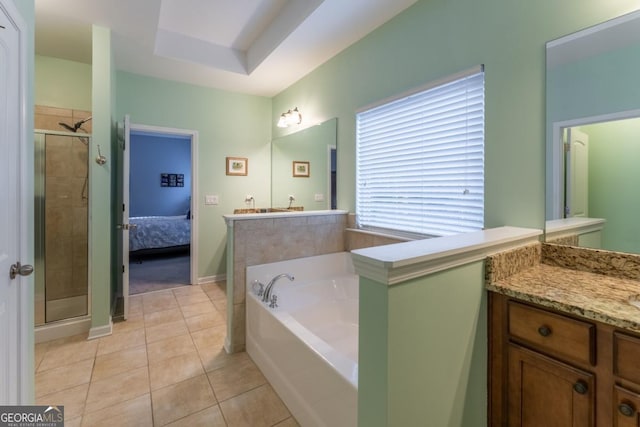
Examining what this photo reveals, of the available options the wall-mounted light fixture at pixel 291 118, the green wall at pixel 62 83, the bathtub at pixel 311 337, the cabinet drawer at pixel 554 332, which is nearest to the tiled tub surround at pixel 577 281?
the cabinet drawer at pixel 554 332

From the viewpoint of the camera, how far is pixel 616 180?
4.40ft

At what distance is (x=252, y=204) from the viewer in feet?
14.4

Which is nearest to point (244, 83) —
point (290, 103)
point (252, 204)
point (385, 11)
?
point (290, 103)

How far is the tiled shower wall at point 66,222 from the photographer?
8.37 ft

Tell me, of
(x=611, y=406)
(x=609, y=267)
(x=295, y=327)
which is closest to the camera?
(x=611, y=406)

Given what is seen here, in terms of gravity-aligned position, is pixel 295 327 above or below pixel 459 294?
below

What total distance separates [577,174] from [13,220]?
8.37ft

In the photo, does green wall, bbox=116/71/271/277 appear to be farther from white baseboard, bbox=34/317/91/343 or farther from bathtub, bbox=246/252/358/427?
bathtub, bbox=246/252/358/427

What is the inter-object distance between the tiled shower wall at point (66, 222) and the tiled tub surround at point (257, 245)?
1510 millimetres

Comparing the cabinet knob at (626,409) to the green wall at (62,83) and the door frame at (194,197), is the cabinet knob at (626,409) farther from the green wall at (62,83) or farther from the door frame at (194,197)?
the green wall at (62,83)

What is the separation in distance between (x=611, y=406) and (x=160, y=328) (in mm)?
3020

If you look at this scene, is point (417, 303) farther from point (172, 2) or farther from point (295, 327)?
point (172, 2)

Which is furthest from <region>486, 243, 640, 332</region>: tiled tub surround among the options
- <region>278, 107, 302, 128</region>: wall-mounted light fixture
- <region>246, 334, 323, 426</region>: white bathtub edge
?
<region>278, 107, 302, 128</region>: wall-mounted light fixture

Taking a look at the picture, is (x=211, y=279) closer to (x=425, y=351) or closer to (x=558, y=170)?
(x=425, y=351)
